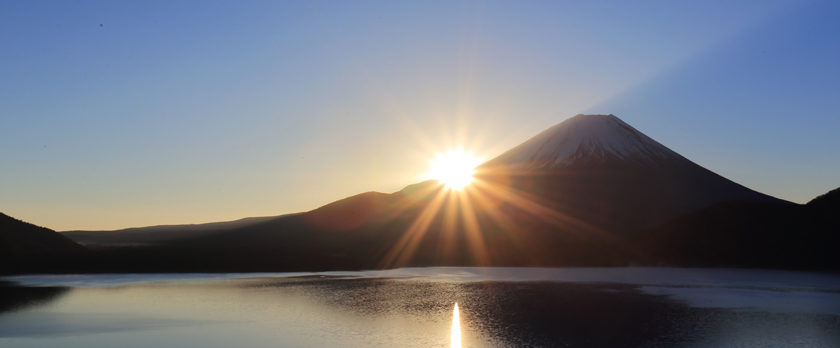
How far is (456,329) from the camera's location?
31062 mm

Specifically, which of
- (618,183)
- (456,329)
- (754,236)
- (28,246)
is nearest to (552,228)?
(618,183)

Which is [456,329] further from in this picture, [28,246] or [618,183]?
[618,183]

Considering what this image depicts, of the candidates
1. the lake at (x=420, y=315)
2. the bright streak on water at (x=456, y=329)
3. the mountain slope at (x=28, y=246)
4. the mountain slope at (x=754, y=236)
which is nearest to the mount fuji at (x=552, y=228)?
the mountain slope at (x=754, y=236)

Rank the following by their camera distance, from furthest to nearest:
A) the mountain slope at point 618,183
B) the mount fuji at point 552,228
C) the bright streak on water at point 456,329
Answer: the mountain slope at point 618,183
the mount fuji at point 552,228
the bright streak on water at point 456,329

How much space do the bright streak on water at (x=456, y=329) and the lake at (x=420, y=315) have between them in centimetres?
5

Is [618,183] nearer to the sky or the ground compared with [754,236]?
nearer to the sky

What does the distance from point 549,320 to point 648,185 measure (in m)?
150

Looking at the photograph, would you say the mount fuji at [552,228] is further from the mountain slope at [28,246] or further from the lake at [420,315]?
the lake at [420,315]

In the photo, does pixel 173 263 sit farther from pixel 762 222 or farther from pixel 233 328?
pixel 762 222

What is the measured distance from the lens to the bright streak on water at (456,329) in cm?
2705

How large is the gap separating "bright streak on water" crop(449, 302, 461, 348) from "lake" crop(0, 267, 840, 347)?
5 centimetres

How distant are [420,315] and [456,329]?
532 cm

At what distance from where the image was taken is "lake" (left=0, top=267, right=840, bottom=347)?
28297 millimetres

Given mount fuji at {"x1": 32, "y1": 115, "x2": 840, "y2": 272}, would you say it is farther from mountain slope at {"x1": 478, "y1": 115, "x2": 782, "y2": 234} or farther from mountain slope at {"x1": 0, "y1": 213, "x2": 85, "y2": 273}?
mountain slope at {"x1": 0, "y1": 213, "x2": 85, "y2": 273}
